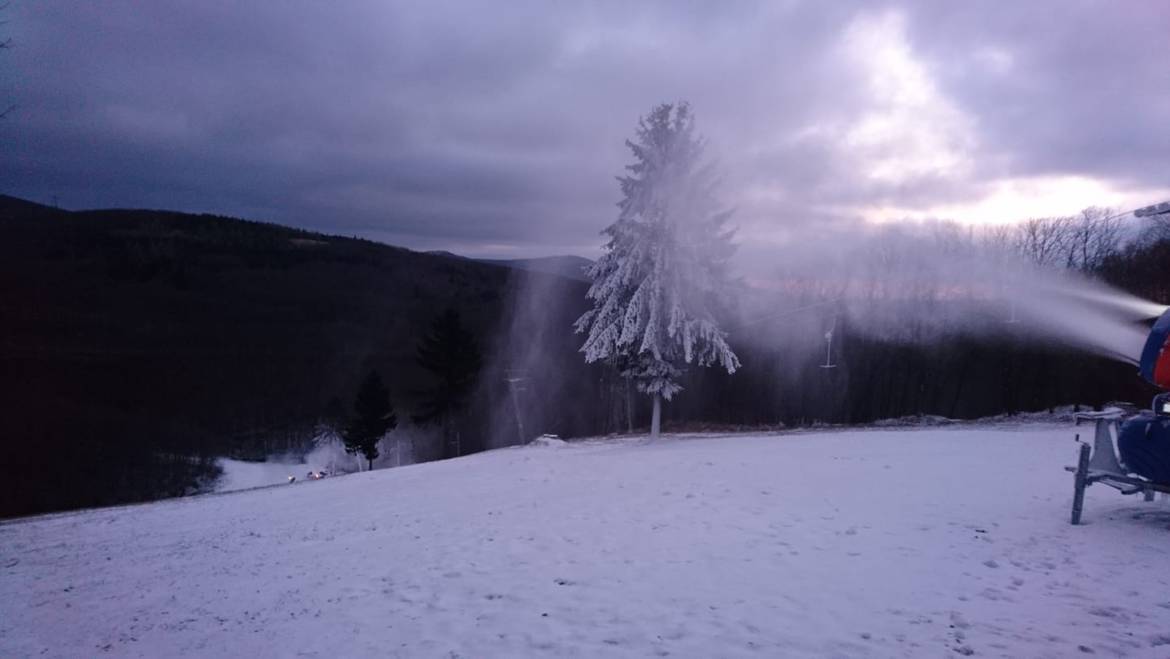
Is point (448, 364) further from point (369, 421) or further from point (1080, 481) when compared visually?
point (1080, 481)

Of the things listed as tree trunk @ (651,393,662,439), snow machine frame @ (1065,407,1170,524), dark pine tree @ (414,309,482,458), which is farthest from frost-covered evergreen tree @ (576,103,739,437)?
dark pine tree @ (414,309,482,458)

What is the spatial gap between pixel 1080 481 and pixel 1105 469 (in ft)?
3.31

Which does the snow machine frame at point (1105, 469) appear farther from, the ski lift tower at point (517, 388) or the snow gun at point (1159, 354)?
the ski lift tower at point (517, 388)

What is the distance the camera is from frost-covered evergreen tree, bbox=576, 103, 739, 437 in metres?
22.5

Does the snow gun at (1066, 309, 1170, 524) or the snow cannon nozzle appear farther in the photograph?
the snow cannon nozzle

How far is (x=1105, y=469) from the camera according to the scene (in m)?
8.61

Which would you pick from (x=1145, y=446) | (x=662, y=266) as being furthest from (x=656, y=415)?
(x=1145, y=446)

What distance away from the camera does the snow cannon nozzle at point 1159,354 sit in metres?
7.91

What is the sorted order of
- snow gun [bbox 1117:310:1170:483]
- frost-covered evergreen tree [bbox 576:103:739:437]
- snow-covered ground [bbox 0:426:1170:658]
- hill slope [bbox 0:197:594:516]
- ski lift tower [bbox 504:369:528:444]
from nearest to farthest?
snow-covered ground [bbox 0:426:1170:658] → snow gun [bbox 1117:310:1170:483] → frost-covered evergreen tree [bbox 576:103:739:437] → ski lift tower [bbox 504:369:528:444] → hill slope [bbox 0:197:594:516]

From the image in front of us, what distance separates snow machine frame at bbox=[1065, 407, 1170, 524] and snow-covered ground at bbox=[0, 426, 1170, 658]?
42 cm

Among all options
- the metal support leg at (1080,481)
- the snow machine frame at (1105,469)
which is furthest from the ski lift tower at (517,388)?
the metal support leg at (1080,481)

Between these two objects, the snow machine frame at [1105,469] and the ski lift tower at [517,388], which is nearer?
the snow machine frame at [1105,469]

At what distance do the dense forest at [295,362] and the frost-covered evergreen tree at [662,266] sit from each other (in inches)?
496

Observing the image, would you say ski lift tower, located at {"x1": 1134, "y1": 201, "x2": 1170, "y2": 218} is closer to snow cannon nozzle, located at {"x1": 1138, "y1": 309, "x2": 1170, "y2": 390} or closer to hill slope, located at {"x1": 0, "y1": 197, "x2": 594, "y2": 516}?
snow cannon nozzle, located at {"x1": 1138, "y1": 309, "x2": 1170, "y2": 390}
